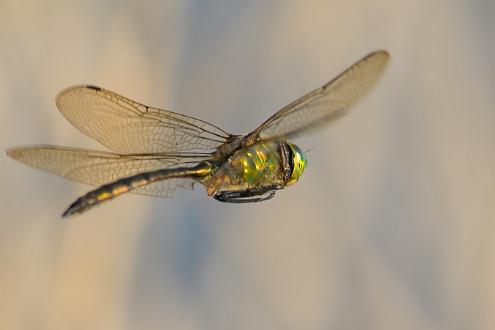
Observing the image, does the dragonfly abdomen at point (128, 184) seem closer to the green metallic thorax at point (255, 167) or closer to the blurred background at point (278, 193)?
the green metallic thorax at point (255, 167)

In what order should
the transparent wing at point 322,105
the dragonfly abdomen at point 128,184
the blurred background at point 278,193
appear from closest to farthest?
1. the dragonfly abdomen at point 128,184
2. the transparent wing at point 322,105
3. the blurred background at point 278,193

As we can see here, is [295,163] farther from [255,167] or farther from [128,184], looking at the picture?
[128,184]

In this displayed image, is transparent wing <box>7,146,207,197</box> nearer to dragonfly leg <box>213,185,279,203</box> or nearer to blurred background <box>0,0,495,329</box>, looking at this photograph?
dragonfly leg <box>213,185,279,203</box>

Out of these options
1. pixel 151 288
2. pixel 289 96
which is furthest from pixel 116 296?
pixel 289 96

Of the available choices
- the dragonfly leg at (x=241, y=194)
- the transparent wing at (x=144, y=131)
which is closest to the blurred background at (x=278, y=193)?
the transparent wing at (x=144, y=131)

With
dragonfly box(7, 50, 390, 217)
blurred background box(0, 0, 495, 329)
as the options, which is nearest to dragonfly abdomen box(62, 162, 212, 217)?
dragonfly box(7, 50, 390, 217)

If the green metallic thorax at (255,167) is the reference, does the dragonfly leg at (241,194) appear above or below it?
below
